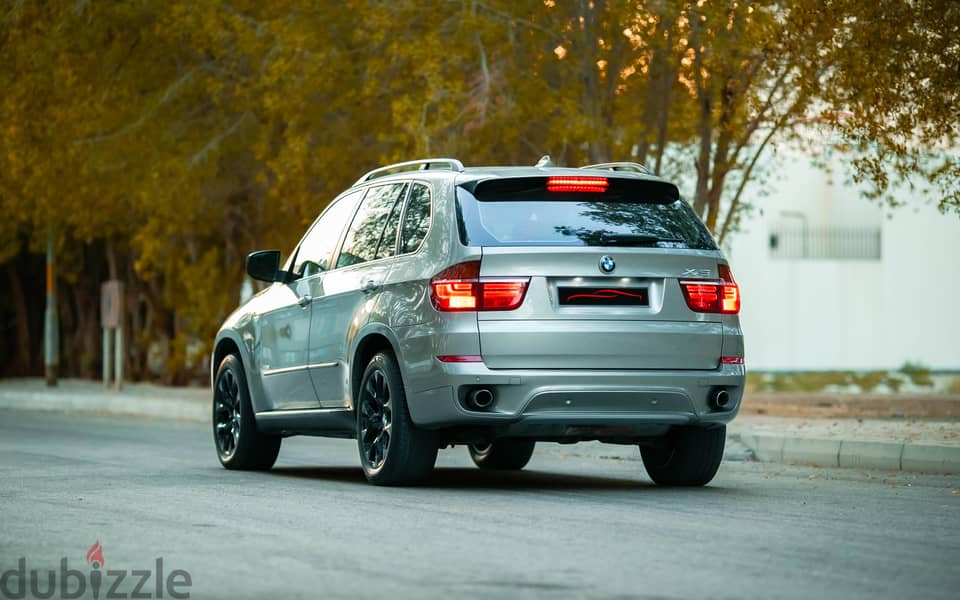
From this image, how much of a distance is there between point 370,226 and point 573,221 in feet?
5.54

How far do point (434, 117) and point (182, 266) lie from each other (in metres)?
14.0

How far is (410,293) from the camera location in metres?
10.7

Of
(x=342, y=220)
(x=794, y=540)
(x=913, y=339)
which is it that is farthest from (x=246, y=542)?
(x=913, y=339)

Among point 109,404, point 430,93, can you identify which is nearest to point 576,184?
point 430,93

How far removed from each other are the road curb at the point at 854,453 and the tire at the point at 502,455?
2646 mm

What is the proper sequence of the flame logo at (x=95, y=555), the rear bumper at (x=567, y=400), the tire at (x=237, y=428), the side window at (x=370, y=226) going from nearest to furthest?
the flame logo at (x=95, y=555) → the rear bumper at (x=567, y=400) → the side window at (x=370, y=226) → the tire at (x=237, y=428)

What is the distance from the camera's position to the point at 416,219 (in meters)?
11.2

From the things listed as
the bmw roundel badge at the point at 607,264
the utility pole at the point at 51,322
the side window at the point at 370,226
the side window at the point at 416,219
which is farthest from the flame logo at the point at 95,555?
the utility pole at the point at 51,322

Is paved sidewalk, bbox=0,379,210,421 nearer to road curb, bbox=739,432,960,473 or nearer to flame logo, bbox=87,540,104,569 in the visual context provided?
road curb, bbox=739,432,960,473

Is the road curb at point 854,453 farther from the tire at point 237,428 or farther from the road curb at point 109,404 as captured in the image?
the road curb at point 109,404

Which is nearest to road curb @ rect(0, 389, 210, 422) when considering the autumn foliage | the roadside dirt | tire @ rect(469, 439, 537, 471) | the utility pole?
the autumn foliage

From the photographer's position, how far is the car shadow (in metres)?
11.4

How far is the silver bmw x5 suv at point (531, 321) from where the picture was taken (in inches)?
407

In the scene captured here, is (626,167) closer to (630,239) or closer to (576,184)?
(576,184)
